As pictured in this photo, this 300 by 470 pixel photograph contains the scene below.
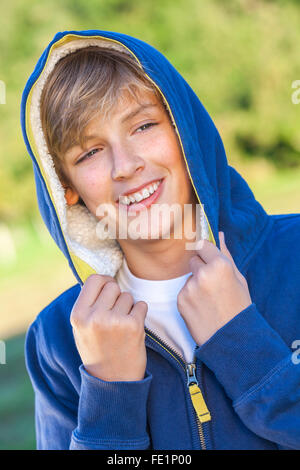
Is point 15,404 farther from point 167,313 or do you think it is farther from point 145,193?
point 145,193

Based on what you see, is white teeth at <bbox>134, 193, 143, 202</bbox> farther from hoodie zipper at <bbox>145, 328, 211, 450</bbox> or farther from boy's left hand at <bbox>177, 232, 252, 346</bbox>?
hoodie zipper at <bbox>145, 328, 211, 450</bbox>

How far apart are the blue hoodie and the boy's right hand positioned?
4cm

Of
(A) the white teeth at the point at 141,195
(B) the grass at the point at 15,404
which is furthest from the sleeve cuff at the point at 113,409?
(B) the grass at the point at 15,404

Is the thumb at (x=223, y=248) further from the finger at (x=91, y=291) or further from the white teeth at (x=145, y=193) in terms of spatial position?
the finger at (x=91, y=291)

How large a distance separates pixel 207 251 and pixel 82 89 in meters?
0.68

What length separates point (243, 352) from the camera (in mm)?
1493

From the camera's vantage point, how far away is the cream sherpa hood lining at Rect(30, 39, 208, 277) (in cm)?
186

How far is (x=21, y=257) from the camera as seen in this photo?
513 inches

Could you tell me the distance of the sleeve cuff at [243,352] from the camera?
148cm

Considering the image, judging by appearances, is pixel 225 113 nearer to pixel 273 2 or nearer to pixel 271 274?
pixel 273 2

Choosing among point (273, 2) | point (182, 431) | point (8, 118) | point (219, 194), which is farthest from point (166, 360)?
point (273, 2)

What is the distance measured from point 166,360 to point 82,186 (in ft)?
2.06

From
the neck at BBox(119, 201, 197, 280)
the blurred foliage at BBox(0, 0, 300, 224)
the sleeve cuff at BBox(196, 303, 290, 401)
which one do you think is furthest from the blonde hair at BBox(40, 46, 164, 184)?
the blurred foliage at BBox(0, 0, 300, 224)

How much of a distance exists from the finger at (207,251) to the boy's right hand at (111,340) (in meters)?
0.25
